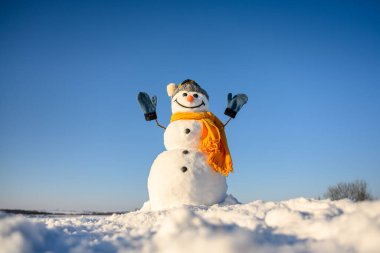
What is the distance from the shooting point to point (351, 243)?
5.38ft

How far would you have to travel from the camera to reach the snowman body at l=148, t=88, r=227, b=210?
606 centimetres

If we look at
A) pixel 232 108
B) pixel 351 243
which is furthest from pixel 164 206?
pixel 351 243

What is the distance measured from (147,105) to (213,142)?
2.01 metres

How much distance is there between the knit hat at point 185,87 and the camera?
731 centimetres

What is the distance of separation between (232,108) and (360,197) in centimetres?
695

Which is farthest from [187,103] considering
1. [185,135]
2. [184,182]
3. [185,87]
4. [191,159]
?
[184,182]

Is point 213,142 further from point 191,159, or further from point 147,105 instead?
point 147,105

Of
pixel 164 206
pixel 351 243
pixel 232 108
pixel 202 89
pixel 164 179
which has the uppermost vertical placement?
pixel 202 89

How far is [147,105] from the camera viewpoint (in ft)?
24.7

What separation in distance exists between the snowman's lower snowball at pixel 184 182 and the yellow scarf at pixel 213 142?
0.15 meters

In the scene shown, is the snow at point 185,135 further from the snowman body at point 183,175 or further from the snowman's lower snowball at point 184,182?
the snowman's lower snowball at point 184,182

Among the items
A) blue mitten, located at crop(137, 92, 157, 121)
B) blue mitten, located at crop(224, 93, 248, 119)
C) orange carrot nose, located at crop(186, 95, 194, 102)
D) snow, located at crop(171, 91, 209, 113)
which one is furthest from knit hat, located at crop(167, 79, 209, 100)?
blue mitten, located at crop(224, 93, 248, 119)

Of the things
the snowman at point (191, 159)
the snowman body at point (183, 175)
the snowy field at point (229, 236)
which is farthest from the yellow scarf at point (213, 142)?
the snowy field at point (229, 236)

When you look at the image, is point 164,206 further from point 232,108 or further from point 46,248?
point 46,248
